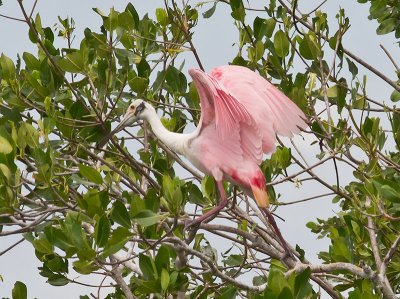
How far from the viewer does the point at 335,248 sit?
224 inches

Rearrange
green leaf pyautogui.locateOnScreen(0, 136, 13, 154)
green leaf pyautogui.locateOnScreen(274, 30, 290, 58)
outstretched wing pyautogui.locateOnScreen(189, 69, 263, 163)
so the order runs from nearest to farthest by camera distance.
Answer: green leaf pyautogui.locateOnScreen(0, 136, 13, 154), outstretched wing pyautogui.locateOnScreen(189, 69, 263, 163), green leaf pyautogui.locateOnScreen(274, 30, 290, 58)

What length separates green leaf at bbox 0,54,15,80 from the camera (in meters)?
6.58

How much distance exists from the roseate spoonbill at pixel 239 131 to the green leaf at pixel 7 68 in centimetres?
74

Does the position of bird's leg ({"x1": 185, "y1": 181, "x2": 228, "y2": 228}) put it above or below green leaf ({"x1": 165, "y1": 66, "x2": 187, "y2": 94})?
below

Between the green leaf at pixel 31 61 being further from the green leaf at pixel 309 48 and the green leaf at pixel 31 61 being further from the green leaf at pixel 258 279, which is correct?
the green leaf at pixel 258 279

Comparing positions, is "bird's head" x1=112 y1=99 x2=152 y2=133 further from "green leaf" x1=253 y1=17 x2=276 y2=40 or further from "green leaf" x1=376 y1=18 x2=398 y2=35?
"green leaf" x1=376 y1=18 x2=398 y2=35

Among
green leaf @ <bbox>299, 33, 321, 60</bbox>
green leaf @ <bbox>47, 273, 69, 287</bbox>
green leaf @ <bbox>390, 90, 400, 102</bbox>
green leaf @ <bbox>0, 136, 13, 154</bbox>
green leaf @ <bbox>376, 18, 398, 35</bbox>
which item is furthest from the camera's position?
green leaf @ <bbox>376, 18, 398, 35</bbox>

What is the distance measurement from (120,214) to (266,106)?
150 centimetres

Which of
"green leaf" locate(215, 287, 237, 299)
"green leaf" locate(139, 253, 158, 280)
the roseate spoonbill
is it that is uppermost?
the roseate spoonbill

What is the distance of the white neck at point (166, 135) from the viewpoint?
20.6 ft

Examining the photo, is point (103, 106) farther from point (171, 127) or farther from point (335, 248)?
point (335, 248)

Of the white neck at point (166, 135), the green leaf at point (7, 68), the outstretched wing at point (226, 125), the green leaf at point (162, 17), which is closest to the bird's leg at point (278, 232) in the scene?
the outstretched wing at point (226, 125)

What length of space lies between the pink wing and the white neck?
15.7 inches

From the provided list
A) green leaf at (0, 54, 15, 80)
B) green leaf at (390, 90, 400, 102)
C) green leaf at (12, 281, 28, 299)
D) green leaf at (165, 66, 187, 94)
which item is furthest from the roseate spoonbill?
green leaf at (390, 90, 400, 102)
